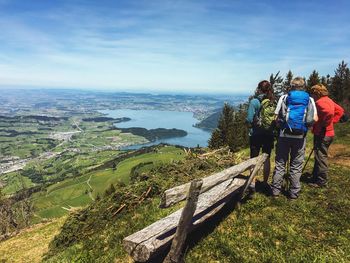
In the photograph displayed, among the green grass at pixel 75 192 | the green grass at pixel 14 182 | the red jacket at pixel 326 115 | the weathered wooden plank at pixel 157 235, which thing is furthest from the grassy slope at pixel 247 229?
the green grass at pixel 14 182

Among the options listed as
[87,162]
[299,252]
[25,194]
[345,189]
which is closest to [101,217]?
[299,252]

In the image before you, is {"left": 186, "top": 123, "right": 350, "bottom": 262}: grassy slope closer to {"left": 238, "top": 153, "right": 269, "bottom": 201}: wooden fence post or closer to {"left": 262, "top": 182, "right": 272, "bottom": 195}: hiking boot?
{"left": 262, "top": 182, "right": 272, "bottom": 195}: hiking boot

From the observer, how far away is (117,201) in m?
12.4

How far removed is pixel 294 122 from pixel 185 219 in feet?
17.7

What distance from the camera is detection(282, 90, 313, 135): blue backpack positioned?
9484 millimetres

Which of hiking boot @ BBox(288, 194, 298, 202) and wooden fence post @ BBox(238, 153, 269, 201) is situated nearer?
wooden fence post @ BBox(238, 153, 269, 201)

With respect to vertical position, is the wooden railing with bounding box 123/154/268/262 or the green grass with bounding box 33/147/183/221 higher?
the wooden railing with bounding box 123/154/268/262

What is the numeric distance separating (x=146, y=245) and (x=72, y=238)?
285 inches

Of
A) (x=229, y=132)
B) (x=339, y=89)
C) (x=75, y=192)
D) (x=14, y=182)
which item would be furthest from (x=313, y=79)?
(x=14, y=182)

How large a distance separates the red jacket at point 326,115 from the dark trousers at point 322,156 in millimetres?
254

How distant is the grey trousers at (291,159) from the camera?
987 centimetres

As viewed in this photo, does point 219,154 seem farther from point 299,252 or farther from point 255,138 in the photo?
point 299,252

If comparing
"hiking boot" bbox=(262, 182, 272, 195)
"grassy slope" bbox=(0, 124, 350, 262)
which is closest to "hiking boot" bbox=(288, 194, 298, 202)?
"grassy slope" bbox=(0, 124, 350, 262)

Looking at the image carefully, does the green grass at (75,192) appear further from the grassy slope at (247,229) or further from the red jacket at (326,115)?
the red jacket at (326,115)
